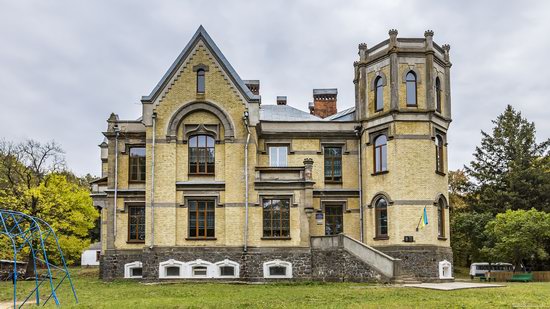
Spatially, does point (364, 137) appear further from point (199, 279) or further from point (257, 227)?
point (199, 279)

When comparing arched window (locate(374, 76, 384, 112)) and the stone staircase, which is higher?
arched window (locate(374, 76, 384, 112))

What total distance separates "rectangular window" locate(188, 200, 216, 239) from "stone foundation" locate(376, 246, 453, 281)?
8.89 meters

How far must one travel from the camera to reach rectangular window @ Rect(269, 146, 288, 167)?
32312 mm

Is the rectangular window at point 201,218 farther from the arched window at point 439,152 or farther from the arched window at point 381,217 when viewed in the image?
the arched window at point 439,152

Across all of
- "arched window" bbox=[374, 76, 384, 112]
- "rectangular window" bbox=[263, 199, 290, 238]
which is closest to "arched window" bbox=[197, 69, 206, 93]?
"rectangular window" bbox=[263, 199, 290, 238]

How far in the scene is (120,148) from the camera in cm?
3089

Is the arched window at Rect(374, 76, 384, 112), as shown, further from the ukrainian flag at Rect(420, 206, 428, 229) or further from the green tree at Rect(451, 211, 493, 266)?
the green tree at Rect(451, 211, 493, 266)

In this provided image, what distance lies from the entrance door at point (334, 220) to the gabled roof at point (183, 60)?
7479mm

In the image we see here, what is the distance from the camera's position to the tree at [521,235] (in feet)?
117

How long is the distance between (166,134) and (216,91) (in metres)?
3.20

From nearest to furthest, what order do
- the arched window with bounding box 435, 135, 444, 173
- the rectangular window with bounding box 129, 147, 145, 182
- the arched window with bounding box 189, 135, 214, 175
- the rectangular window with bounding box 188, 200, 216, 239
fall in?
the rectangular window with bounding box 188, 200, 216, 239 < the arched window with bounding box 189, 135, 214, 175 < the arched window with bounding box 435, 135, 444, 173 < the rectangular window with bounding box 129, 147, 145, 182

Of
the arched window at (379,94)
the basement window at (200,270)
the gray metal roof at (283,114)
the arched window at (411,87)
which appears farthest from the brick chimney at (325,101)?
the basement window at (200,270)

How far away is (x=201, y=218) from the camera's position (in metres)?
29.1

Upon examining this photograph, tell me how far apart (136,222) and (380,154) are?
12889 millimetres
